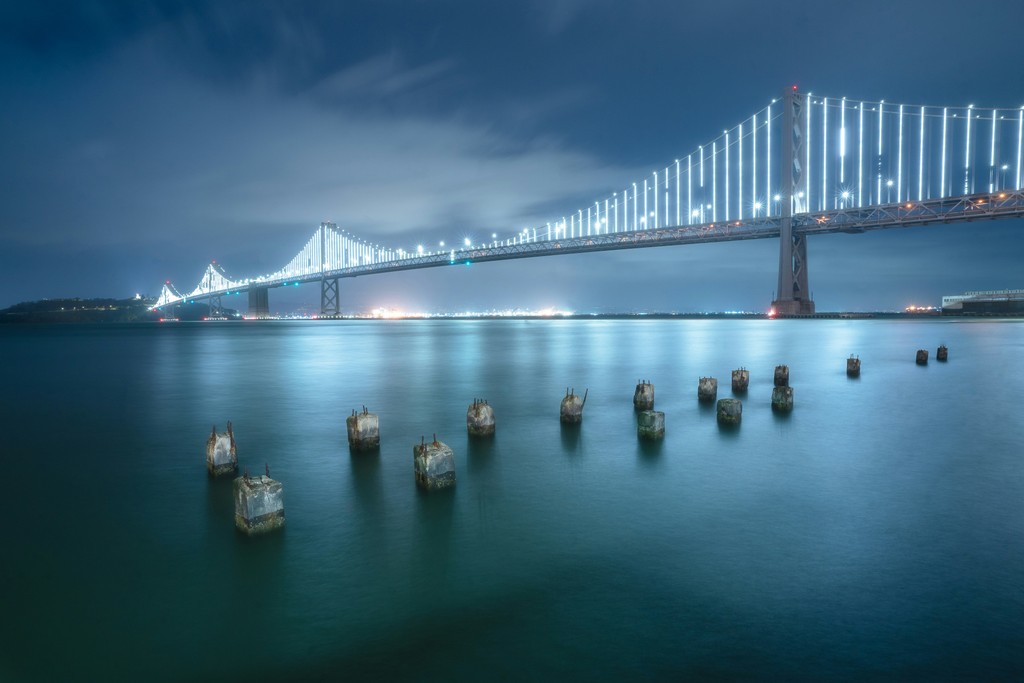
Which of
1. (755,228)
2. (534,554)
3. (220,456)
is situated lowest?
(534,554)

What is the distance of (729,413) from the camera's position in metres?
10.1

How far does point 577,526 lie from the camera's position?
559 centimetres

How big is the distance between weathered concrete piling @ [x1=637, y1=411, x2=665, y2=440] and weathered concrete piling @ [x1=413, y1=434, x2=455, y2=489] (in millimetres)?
3770

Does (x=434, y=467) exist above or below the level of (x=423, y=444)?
below

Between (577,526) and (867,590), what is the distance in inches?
95.5

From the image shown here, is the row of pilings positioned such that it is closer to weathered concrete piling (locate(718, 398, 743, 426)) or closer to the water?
weathered concrete piling (locate(718, 398, 743, 426))

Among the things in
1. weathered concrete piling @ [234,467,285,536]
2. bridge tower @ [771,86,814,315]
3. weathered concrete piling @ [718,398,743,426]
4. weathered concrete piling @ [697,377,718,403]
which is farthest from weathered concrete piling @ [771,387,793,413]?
bridge tower @ [771,86,814,315]

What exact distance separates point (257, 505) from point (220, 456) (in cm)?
259

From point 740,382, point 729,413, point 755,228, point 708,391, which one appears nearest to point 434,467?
point 729,413

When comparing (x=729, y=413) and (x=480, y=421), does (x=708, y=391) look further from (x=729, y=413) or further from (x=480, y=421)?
(x=480, y=421)

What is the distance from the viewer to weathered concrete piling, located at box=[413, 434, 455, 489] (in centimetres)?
651

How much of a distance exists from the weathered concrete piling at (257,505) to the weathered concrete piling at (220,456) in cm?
221

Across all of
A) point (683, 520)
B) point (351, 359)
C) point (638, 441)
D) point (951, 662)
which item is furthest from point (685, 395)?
point (351, 359)

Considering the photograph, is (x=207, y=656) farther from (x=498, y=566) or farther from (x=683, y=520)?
(x=683, y=520)
